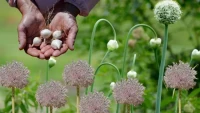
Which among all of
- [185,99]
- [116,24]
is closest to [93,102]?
[185,99]

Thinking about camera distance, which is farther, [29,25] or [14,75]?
[29,25]

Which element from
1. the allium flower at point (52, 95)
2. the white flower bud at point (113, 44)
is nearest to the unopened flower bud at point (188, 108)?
the white flower bud at point (113, 44)

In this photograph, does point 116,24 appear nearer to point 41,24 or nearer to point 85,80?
point 41,24

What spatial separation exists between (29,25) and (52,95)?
0.50 m

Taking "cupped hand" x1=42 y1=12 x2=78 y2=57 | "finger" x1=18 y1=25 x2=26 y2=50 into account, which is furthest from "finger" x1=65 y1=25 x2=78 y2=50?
"finger" x1=18 y1=25 x2=26 y2=50

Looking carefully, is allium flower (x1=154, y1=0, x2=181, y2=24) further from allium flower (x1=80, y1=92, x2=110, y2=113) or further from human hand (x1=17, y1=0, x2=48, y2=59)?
human hand (x1=17, y1=0, x2=48, y2=59)

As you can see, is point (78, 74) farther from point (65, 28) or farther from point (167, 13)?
point (65, 28)

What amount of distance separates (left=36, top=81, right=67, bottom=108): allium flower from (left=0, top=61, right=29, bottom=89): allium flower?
0.19 ft

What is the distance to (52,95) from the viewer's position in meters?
1.44

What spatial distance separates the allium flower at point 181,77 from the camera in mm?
1483

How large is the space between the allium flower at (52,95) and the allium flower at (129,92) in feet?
0.35

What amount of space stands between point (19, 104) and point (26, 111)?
0.09 ft

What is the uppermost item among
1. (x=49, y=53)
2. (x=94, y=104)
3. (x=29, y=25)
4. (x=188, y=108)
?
(x=29, y=25)

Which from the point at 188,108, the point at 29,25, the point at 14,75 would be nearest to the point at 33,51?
the point at 29,25
